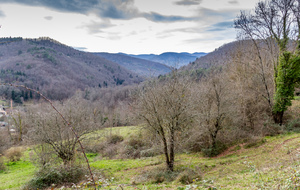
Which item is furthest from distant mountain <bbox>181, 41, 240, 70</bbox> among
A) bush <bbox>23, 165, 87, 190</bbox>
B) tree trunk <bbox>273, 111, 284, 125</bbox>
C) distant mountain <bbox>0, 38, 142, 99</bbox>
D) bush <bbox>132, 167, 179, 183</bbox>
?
distant mountain <bbox>0, 38, 142, 99</bbox>

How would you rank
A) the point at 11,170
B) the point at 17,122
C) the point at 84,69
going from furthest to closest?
1. the point at 84,69
2. the point at 17,122
3. the point at 11,170

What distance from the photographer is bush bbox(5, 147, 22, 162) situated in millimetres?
24797

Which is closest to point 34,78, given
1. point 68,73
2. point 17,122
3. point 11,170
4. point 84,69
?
point 68,73

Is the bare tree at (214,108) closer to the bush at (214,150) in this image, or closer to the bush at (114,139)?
the bush at (214,150)

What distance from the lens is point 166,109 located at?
13648 millimetres

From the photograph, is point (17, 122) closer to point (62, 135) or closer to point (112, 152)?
point (112, 152)

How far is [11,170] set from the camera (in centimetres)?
2270

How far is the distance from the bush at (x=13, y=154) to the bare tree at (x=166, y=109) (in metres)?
22.7

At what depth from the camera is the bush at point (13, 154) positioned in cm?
2480

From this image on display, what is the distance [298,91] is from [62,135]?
32.8 m

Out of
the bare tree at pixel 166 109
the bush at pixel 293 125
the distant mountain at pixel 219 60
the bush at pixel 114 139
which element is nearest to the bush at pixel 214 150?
the bare tree at pixel 166 109

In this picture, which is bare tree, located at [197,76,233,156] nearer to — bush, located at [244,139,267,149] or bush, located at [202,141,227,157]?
bush, located at [202,141,227,157]

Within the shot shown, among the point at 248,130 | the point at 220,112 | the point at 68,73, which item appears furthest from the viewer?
the point at 68,73

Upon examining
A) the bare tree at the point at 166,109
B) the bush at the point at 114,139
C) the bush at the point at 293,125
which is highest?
the bare tree at the point at 166,109
